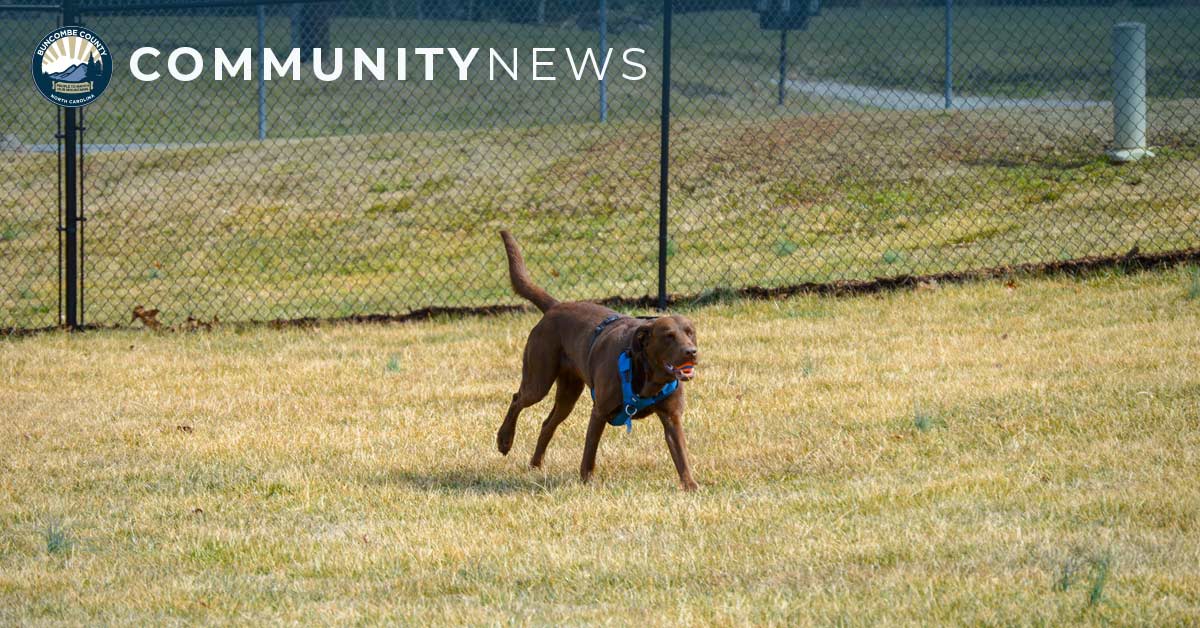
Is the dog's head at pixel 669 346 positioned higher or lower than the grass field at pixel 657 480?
higher

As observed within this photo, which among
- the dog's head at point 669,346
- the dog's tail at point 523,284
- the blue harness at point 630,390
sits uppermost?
the dog's tail at point 523,284

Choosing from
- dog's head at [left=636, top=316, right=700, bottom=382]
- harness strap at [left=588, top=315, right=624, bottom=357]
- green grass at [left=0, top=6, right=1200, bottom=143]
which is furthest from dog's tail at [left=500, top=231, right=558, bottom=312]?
green grass at [left=0, top=6, right=1200, bottom=143]

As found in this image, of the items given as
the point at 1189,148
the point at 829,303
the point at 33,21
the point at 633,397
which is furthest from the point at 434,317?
the point at 33,21

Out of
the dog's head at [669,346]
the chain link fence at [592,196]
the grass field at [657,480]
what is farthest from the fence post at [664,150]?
the dog's head at [669,346]

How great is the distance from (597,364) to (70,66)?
5489 millimetres

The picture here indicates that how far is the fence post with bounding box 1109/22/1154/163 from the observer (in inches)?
437

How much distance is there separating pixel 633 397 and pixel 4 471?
267 cm

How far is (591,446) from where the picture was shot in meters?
5.40

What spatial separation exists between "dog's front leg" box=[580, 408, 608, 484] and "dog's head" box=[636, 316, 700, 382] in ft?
1.32

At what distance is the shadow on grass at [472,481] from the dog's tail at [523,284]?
2.44 feet

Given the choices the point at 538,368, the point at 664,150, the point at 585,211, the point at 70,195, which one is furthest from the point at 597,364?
the point at 585,211

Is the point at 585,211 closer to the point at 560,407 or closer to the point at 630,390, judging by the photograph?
the point at 560,407

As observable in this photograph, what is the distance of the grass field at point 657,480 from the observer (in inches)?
157

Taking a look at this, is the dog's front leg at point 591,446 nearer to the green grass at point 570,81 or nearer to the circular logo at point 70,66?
the circular logo at point 70,66
